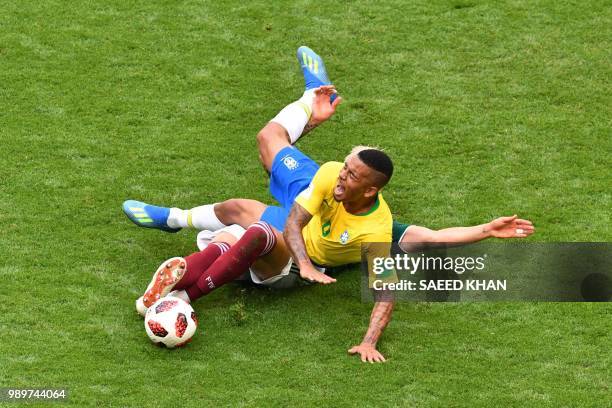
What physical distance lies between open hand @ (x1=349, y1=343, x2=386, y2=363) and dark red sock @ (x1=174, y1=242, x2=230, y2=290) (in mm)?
1478

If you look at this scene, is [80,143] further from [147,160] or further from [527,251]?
[527,251]

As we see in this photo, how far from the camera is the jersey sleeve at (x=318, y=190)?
1062cm

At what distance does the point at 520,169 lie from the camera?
43.7ft

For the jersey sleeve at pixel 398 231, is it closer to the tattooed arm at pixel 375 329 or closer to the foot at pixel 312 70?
the tattooed arm at pixel 375 329

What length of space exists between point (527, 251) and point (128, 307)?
3.69 metres

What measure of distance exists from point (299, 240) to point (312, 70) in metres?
3.29

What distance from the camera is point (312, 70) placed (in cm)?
1327

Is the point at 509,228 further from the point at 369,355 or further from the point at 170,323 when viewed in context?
the point at 170,323

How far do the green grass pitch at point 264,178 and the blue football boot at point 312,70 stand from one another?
816 millimetres

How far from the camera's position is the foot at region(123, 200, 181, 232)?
38.9 ft

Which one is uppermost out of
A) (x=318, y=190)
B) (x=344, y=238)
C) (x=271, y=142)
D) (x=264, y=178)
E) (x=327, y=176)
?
(x=327, y=176)

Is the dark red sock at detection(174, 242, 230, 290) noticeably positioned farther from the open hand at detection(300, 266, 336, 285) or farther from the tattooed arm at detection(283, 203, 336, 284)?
the open hand at detection(300, 266, 336, 285)

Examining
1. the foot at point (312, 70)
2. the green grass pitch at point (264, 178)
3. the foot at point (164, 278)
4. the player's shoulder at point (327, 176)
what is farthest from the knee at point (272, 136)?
the foot at point (164, 278)

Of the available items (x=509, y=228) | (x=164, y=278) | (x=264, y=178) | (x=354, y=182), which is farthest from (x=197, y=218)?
(x=509, y=228)
